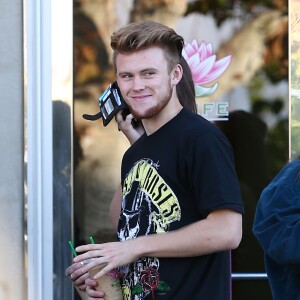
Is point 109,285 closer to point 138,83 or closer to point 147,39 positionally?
point 138,83

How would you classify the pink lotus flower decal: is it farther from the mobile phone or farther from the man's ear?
the man's ear

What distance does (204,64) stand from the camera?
12.9 feet

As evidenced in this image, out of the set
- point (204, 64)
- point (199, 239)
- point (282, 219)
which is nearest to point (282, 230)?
point (282, 219)

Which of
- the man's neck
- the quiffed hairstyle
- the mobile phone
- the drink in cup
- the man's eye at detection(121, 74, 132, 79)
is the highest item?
the quiffed hairstyle

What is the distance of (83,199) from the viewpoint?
401 cm

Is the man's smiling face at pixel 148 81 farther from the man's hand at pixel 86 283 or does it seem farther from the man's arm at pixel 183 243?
the man's hand at pixel 86 283

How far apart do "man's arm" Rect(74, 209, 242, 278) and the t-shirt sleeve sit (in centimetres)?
3

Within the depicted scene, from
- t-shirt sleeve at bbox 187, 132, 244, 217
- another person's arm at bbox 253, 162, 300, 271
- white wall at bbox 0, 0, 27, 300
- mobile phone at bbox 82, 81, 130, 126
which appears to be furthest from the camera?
white wall at bbox 0, 0, 27, 300

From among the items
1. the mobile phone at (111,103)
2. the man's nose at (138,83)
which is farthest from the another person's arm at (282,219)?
the mobile phone at (111,103)

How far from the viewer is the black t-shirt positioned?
2359 millimetres

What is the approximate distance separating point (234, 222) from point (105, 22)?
188 centimetres

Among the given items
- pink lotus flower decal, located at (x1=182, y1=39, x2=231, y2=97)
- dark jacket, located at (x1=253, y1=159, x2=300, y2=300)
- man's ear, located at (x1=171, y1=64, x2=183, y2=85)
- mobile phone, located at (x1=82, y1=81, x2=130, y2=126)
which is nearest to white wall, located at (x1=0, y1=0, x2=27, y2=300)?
pink lotus flower decal, located at (x1=182, y1=39, x2=231, y2=97)

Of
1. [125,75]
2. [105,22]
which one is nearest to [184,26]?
[105,22]

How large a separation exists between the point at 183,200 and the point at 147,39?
513mm
